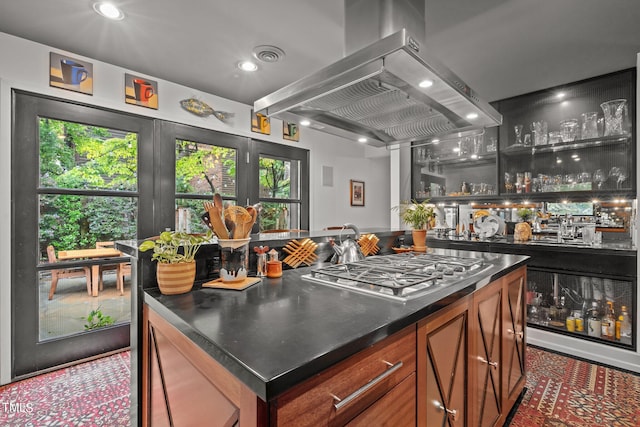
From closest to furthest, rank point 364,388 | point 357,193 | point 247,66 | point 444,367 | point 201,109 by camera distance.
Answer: point 364,388
point 444,367
point 247,66
point 201,109
point 357,193

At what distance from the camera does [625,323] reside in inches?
103

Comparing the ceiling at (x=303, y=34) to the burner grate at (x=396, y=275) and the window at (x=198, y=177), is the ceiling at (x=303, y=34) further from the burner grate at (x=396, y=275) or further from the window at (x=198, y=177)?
the burner grate at (x=396, y=275)

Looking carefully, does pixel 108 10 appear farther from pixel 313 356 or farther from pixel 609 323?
pixel 609 323

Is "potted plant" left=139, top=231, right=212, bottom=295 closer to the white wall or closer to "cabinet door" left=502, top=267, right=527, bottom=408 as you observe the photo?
"cabinet door" left=502, top=267, right=527, bottom=408

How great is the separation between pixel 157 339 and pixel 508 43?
305 cm

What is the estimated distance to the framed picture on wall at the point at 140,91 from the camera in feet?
9.44

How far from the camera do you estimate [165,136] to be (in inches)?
123

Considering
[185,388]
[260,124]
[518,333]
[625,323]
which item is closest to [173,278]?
[185,388]

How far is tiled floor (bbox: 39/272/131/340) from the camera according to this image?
99.0 inches

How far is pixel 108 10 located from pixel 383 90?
6.38 ft

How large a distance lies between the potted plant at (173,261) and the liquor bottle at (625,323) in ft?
11.3

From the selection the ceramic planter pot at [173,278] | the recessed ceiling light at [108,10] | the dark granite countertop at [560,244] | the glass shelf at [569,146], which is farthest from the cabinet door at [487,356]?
the recessed ceiling light at [108,10]

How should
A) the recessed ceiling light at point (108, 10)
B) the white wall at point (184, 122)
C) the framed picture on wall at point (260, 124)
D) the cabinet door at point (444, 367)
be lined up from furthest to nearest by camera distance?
the framed picture on wall at point (260, 124), the white wall at point (184, 122), the recessed ceiling light at point (108, 10), the cabinet door at point (444, 367)

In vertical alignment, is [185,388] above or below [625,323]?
above
